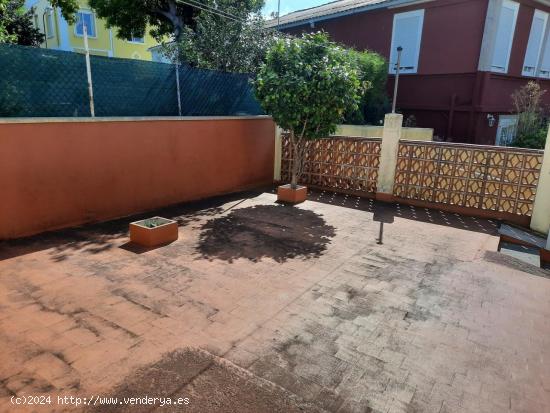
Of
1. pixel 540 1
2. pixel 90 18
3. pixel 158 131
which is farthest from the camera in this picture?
pixel 90 18

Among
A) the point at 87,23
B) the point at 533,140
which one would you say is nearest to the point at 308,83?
the point at 533,140

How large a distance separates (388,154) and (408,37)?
6.50m

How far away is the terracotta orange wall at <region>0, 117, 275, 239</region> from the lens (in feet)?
19.3

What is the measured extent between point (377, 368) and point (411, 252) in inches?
125

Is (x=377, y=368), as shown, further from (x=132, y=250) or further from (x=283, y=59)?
(x=283, y=59)

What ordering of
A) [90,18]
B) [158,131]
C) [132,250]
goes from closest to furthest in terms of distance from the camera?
[132,250] < [158,131] < [90,18]

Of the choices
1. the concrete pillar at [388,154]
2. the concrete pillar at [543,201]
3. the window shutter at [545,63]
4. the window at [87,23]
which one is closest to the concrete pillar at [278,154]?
the concrete pillar at [388,154]

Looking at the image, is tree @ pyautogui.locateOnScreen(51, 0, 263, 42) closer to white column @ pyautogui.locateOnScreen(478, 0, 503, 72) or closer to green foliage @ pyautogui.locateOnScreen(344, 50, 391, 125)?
green foliage @ pyautogui.locateOnScreen(344, 50, 391, 125)

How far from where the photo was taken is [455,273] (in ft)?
17.5

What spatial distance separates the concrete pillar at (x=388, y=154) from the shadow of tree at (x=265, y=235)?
215 centimetres

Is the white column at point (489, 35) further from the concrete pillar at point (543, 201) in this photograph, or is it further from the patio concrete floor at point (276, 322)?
the patio concrete floor at point (276, 322)

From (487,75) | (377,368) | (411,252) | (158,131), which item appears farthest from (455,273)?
(487,75)

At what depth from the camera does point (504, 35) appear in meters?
11.8

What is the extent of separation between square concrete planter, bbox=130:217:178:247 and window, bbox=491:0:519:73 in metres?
11.1
